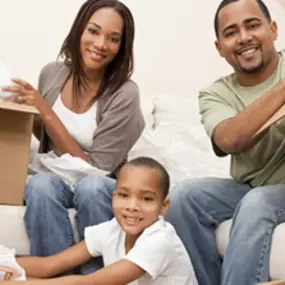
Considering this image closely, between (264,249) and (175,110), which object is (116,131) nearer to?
(175,110)

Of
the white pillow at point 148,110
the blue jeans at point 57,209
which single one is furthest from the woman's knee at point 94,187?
the white pillow at point 148,110

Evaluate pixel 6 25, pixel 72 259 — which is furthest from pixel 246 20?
pixel 6 25

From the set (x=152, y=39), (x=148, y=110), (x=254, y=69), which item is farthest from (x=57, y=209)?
(x=152, y=39)

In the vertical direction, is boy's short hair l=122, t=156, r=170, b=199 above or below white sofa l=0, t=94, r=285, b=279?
above

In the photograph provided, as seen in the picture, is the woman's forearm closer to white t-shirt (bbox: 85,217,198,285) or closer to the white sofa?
the white sofa

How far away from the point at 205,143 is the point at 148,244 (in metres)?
0.80

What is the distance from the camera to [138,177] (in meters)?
1.37

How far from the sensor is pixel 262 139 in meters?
1.47

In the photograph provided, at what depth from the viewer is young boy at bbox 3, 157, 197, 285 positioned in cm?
127

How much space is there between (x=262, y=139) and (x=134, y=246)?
0.44 m

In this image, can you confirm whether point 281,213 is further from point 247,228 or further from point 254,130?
point 254,130

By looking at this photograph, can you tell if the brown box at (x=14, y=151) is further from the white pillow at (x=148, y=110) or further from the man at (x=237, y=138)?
the white pillow at (x=148, y=110)

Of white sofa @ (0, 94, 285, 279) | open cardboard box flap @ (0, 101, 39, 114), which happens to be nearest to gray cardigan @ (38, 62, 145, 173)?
white sofa @ (0, 94, 285, 279)

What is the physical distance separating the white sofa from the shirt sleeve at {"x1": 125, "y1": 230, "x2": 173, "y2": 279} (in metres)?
0.22
